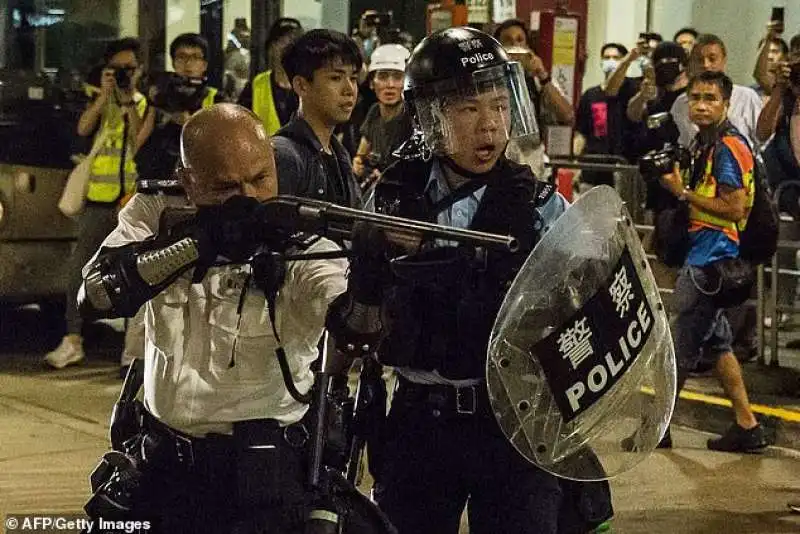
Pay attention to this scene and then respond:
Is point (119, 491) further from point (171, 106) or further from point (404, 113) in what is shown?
point (171, 106)

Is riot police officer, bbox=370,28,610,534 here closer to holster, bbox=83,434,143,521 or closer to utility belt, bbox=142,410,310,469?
utility belt, bbox=142,410,310,469

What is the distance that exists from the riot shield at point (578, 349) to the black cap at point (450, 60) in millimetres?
492

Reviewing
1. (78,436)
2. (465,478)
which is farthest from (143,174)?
(465,478)

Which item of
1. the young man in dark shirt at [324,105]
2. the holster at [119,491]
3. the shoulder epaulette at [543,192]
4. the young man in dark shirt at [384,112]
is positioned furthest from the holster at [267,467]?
the young man in dark shirt at [384,112]

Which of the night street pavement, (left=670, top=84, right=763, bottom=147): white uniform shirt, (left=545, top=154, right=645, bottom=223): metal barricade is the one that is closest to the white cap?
(left=545, top=154, right=645, bottom=223): metal barricade

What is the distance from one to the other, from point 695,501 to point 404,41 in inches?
182

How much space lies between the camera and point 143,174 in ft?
30.1

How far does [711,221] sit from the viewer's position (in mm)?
7484

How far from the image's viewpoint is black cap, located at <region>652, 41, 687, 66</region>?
1022cm

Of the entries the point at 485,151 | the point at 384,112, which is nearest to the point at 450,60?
the point at 485,151

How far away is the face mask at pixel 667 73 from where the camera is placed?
33.6 feet

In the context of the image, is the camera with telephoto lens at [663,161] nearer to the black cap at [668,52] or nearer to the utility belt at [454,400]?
the black cap at [668,52]

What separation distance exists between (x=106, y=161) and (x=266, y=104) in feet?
3.57

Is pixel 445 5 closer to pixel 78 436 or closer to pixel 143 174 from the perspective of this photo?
pixel 143 174
